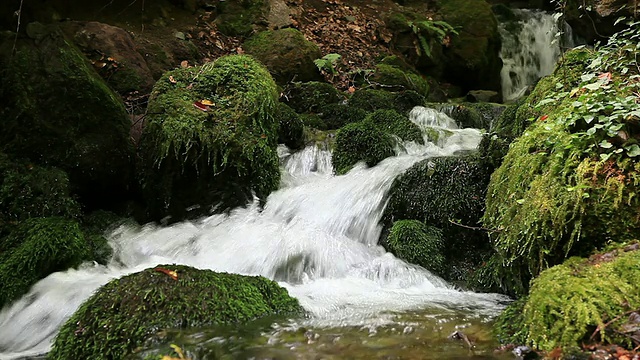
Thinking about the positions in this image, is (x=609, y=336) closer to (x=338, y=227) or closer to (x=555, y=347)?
(x=555, y=347)

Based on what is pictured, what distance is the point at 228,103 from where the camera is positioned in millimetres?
6035

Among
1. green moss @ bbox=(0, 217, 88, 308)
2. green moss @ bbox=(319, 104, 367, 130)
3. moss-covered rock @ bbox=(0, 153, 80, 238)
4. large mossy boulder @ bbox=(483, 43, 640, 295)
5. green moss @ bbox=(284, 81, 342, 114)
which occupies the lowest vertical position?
green moss @ bbox=(0, 217, 88, 308)

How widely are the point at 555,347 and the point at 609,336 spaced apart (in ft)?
0.74

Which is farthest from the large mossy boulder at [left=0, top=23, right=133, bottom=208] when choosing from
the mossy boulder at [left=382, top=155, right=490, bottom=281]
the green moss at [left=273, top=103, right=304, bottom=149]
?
the mossy boulder at [left=382, top=155, right=490, bottom=281]

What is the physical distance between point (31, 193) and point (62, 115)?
97cm

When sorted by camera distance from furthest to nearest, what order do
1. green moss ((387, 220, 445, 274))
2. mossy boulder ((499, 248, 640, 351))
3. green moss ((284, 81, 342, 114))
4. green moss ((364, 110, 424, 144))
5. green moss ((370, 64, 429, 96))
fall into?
green moss ((370, 64, 429, 96))
green moss ((284, 81, 342, 114))
green moss ((364, 110, 424, 144))
green moss ((387, 220, 445, 274))
mossy boulder ((499, 248, 640, 351))

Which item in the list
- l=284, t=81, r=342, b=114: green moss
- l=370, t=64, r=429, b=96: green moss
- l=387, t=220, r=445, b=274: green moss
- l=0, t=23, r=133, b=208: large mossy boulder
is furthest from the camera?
l=370, t=64, r=429, b=96: green moss

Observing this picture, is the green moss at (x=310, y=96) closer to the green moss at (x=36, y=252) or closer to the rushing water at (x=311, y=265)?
the rushing water at (x=311, y=265)

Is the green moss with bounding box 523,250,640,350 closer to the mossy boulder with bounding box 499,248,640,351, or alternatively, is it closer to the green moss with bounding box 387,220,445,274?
the mossy boulder with bounding box 499,248,640,351

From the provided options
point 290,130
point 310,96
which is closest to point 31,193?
point 290,130

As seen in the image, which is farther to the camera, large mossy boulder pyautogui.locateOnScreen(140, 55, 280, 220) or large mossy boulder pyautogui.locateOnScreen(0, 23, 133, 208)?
large mossy boulder pyautogui.locateOnScreen(140, 55, 280, 220)

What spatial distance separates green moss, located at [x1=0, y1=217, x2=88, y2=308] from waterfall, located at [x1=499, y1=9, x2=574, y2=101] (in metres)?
12.1

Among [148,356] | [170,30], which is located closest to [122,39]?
[170,30]

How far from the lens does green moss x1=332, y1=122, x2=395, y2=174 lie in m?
6.57
